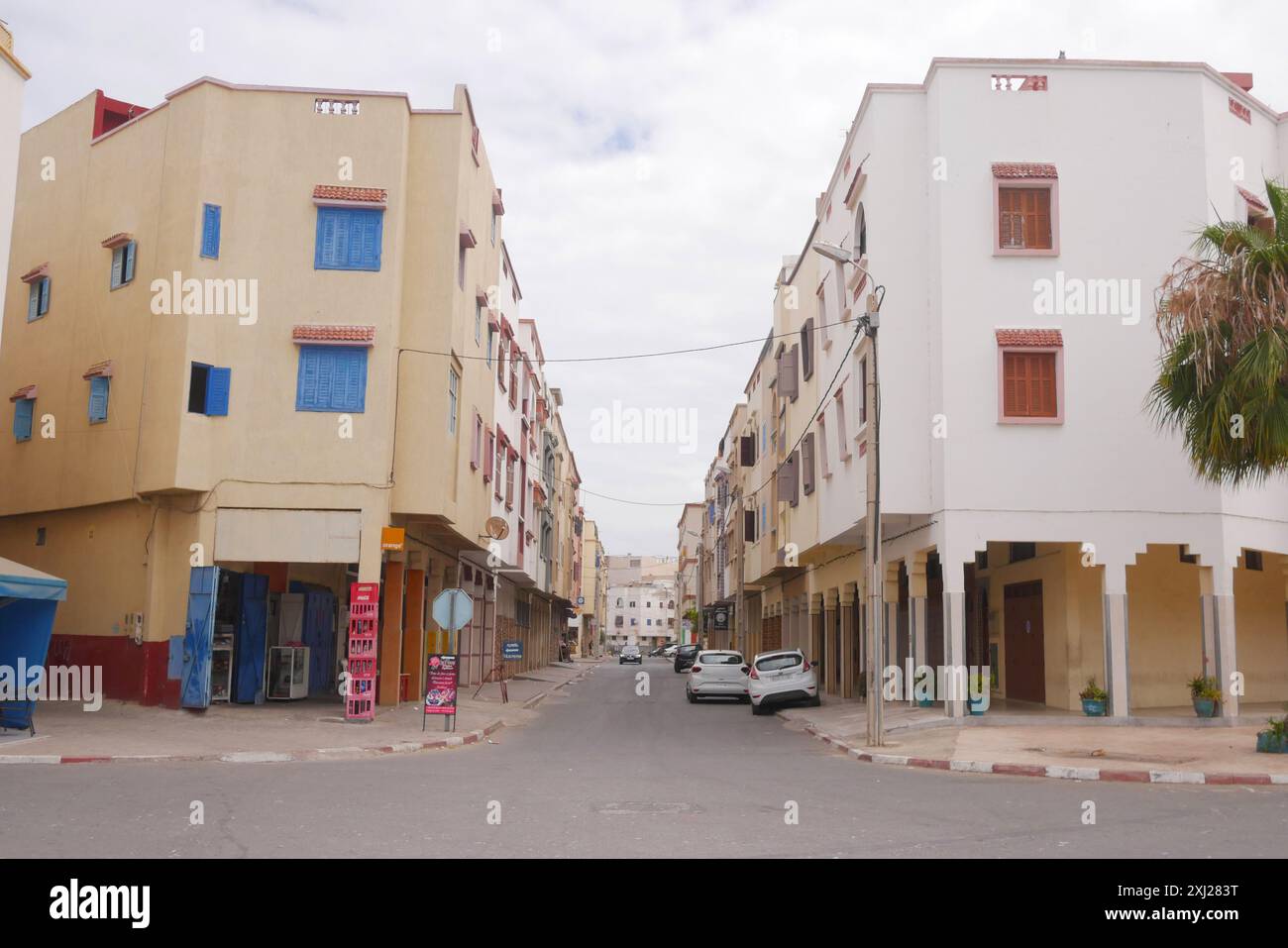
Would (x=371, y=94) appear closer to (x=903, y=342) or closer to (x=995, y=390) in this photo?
(x=903, y=342)

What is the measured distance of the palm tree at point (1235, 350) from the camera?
50.6 ft

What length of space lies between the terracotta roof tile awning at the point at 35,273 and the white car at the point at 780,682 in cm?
2041

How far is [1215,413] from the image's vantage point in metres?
15.9

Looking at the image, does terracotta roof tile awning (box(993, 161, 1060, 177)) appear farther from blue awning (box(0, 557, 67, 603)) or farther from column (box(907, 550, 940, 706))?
blue awning (box(0, 557, 67, 603))

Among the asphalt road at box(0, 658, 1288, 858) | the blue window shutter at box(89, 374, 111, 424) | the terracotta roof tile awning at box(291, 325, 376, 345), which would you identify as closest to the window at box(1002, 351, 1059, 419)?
the asphalt road at box(0, 658, 1288, 858)

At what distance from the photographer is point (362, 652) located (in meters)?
22.5

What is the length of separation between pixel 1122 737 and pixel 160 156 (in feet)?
Result: 73.3

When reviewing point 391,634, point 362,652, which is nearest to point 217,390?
point 362,652

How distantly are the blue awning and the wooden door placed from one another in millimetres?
19617

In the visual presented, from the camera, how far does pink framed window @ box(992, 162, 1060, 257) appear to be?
22.8m

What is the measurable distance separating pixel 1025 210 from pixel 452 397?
1294 centimetres

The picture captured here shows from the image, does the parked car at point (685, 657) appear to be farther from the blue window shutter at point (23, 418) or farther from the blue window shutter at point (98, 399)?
the blue window shutter at point (98, 399)
